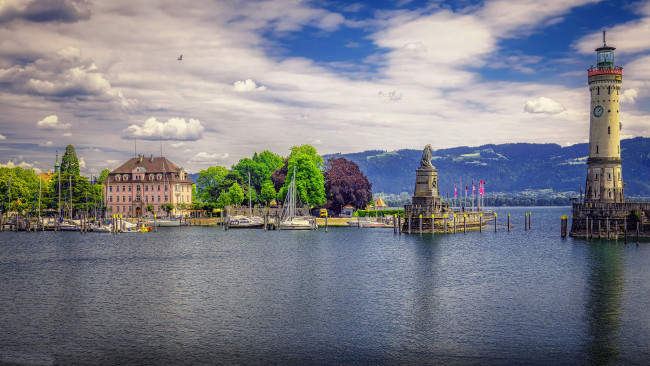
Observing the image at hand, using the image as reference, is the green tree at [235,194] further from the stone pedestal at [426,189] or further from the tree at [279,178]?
the stone pedestal at [426,189]

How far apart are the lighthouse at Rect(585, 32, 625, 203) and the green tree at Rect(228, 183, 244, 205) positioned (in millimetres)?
76172

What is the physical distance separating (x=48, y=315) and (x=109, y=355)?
35.9 ft

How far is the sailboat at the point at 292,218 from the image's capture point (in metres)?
111

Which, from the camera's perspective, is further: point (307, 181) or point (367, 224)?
point (307, 181)

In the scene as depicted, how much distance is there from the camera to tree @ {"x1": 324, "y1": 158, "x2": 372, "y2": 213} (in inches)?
5138

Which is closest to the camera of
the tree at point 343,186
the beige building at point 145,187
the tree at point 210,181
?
the tree at point 343,186

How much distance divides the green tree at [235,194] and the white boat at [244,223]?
38.5 ft

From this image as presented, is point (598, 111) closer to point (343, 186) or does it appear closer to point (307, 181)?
point (307, 181)

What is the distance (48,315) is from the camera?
37.2 metres

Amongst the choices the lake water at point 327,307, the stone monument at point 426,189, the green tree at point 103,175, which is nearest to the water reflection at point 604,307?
the lake water at point 327,307

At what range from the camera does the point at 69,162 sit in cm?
13738

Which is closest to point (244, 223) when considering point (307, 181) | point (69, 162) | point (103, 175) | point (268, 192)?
point (307, 181)

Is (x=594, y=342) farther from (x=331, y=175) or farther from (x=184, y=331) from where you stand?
(x=331, y=175)

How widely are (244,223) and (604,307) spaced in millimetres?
87382
